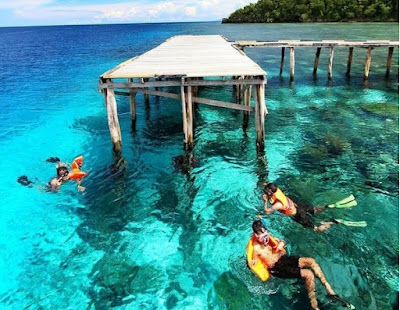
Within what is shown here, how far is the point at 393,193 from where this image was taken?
10336 mm

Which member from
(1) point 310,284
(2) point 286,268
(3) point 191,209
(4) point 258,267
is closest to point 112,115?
(3) point 191,209

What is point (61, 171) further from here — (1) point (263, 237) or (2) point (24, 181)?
(1) point (263, 237)

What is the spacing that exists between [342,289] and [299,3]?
124287 millimetres

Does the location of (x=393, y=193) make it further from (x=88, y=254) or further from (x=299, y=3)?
(x=299, y=3)

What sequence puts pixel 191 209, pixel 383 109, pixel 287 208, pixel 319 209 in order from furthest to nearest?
pixel 383 109 < pixel 191 209 < pixel 319 209 < pixel 287 208

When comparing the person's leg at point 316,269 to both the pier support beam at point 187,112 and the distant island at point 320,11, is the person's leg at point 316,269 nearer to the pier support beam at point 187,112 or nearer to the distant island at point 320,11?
the pier support beam at point 187,112

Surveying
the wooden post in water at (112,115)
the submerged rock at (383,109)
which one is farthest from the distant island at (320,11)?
the wooden post in water at (112,115)

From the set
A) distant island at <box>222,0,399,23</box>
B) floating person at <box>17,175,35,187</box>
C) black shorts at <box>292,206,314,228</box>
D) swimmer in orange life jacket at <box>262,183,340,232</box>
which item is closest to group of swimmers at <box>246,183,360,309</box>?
swimmer in orange life jacket at <box>262,183,340,232</box>

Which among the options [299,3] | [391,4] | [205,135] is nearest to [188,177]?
[205,135]

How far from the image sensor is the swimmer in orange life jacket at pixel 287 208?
26.6 ft

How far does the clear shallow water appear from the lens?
23.6 ft

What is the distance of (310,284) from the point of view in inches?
257

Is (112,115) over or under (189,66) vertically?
under

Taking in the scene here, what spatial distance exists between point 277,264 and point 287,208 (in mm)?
1750
